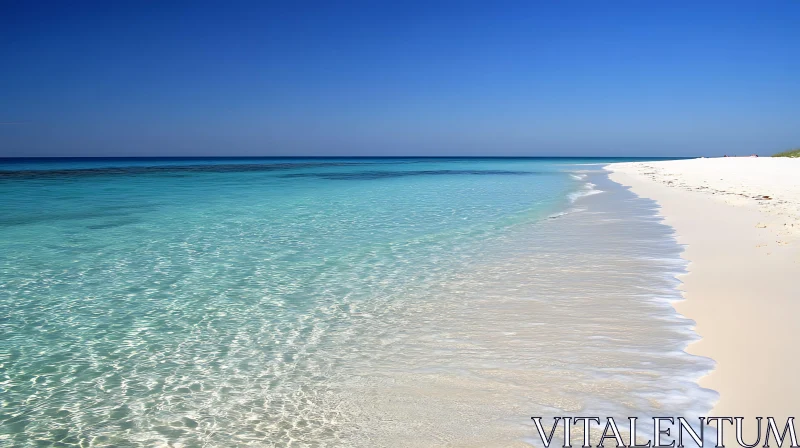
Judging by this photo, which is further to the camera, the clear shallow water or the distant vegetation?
the distant vegetation

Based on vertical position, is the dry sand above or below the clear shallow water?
above

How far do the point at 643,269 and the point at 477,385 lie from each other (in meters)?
4.44

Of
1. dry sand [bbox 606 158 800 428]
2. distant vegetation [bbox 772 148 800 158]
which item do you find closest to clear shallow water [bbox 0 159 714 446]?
dry sand [bbox 606 158 800 428]

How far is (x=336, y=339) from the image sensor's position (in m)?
4.82

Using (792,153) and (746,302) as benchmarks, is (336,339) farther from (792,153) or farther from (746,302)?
(792,153)

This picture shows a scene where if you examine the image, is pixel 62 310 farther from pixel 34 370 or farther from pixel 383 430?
pixel 383 430

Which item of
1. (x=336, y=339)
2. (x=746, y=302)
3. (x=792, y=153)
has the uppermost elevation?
(x=792, y=153)

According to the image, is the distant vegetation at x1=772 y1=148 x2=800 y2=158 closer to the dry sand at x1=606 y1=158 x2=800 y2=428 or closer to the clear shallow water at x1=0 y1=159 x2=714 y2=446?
the dry sand at x1=606 y1=158 x2=800 y2=428

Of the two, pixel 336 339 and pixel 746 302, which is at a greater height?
pixel 746 302

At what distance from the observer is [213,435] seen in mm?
3197

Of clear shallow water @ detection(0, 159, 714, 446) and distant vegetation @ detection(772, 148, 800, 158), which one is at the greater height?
distant vegetation @ detection(772, 148, 800, 158)

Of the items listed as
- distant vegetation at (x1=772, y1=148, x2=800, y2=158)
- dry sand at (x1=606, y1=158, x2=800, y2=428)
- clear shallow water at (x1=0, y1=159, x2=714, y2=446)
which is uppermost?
distant vegetation at (x1=772, y1=148, x2=800, y2=158)

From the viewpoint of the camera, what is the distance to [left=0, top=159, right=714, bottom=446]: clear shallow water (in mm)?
3354

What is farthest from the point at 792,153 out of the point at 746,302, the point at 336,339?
the point at 336,339
